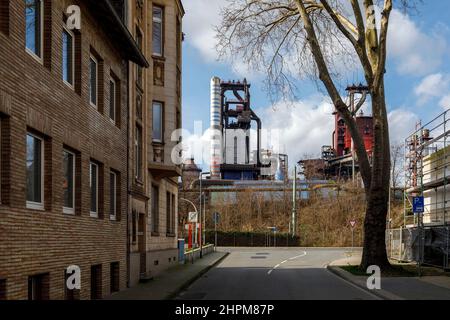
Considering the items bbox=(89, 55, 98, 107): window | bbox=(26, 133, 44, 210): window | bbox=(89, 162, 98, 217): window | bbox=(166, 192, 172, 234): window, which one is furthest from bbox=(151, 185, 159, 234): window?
bbox=(26, 133, 44, 210): window

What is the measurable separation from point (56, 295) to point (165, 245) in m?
15.5

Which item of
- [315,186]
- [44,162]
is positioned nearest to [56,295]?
[44,162]

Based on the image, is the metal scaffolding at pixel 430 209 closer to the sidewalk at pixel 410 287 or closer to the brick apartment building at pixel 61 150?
the sidewalk at pixel 410 287

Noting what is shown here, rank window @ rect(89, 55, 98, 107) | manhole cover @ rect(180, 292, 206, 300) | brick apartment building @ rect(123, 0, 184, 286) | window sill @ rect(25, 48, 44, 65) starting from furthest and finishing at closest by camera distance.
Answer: brick apartment building @ rect(123, 0, 184, 286)
manhole cover @ rect(180, 292, 206, 300)
window @ rect(89, 55, 98, 107)
window sill @ rect(25, 48, 44, 65)

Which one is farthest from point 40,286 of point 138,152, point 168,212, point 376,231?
point 168,212

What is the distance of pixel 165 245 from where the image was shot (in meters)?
27.7

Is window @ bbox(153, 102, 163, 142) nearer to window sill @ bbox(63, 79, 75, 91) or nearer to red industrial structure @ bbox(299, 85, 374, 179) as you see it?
window sill @ bbox(63, 79, 75, 91)

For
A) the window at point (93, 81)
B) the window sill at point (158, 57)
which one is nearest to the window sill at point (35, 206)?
the window at point (93, 81)

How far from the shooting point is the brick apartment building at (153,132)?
68.7 feet

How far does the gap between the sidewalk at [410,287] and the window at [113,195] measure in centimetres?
756

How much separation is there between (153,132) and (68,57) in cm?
1155

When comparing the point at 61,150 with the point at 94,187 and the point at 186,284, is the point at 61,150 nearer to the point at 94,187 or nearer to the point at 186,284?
the point at 94,187

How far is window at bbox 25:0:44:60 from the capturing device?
37.3ft

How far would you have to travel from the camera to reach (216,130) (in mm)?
85625
